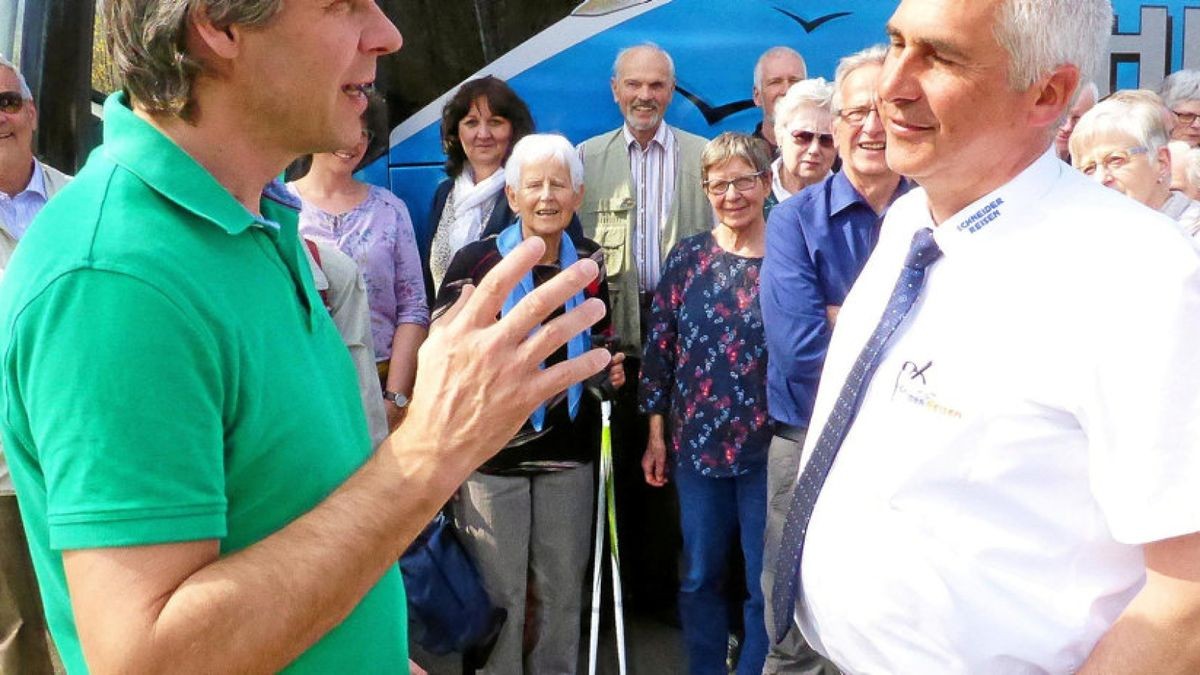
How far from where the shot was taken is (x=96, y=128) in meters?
3.76

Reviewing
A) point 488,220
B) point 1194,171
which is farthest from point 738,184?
point 1194,171

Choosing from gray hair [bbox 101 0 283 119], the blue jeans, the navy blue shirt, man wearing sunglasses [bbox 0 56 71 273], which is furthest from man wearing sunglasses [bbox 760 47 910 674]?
man wearing sunglasses [bbox 0 56 71 273]

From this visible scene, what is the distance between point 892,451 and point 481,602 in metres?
2.10

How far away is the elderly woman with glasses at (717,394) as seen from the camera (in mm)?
3482

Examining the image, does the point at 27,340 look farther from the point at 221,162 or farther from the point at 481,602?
the point at 481,602

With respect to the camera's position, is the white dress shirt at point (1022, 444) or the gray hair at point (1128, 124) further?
the gray hair at point (1128, 124)

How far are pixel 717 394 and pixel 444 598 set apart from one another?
114cm

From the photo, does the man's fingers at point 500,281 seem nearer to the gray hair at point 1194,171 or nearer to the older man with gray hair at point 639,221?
the older man with gray hair at point 639,221

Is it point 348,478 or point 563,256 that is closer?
point 348,478

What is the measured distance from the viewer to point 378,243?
3.75 metres

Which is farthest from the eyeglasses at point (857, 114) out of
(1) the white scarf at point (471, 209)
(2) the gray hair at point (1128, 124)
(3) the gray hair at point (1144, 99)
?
(1) the white scarf at point (471, 209)

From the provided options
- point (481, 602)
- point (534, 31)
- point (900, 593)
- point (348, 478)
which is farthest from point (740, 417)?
point (348, 478)

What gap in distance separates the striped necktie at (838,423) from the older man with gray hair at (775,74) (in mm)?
2467

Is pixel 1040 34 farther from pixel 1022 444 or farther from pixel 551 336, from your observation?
pixel 551 336
